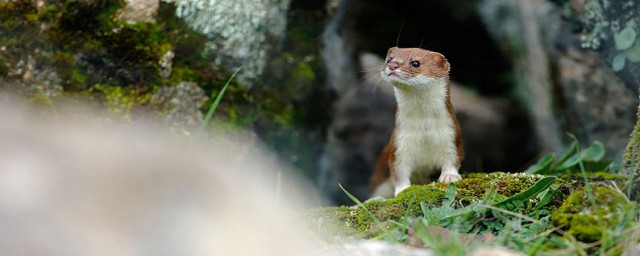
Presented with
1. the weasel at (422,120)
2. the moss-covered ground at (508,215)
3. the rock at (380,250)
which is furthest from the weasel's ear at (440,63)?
the rock at (380,250)

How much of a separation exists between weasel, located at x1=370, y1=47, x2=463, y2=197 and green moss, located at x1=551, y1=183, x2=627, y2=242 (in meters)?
1.17

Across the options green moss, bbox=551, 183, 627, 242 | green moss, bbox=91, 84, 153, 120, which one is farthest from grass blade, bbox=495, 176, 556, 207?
green moss, bbox=91, 84, 153, 120

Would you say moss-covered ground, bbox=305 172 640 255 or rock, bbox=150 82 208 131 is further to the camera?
rock, bbox=150 82 208 131

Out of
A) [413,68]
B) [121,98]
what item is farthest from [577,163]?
[121,98]

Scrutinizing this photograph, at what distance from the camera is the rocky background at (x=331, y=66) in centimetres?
449

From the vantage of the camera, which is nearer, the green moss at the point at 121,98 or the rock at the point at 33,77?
the rock at the point at 33,77

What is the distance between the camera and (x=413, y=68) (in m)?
4.29

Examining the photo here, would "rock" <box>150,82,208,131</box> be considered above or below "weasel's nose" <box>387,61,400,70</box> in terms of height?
below

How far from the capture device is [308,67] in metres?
5.45

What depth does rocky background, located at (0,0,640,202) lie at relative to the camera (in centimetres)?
449

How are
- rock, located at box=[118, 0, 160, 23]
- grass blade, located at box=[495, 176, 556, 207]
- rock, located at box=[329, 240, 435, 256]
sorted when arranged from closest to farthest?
rock, located at box=[329, 240, 435, 256] → grass blade, located at box=[495, 176, 556, 207] → rock, located at box=[118, 0, 160, 23]

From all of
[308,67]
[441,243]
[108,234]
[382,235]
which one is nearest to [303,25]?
[308,67]

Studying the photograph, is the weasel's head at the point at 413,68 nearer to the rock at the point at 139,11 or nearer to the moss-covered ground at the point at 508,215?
the moss-covered ground at the point at 508,215

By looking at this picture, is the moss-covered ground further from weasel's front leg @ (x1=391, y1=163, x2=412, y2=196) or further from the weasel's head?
the weasel's head
